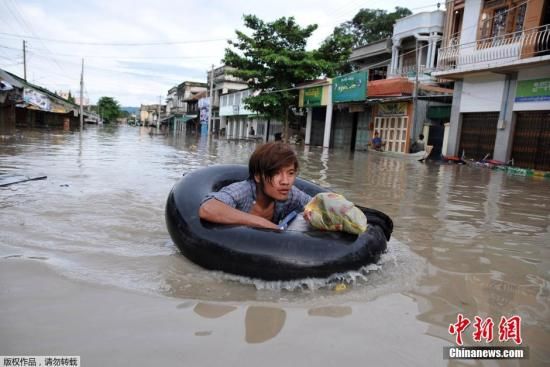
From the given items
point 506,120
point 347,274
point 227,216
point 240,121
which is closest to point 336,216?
point 347,274

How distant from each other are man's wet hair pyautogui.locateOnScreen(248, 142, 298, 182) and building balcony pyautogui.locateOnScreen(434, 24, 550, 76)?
1275 centimetres

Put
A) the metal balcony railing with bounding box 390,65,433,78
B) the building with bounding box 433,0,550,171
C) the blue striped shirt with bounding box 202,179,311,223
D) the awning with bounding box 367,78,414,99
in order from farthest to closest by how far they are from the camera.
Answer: the metal balcony railing with bounding box 390,65,433,78
the awning with bounding box 367,78,414,99
the building with bounding box 433,0,550,171
the blue striped shirt with bounding box 202,179,311,223

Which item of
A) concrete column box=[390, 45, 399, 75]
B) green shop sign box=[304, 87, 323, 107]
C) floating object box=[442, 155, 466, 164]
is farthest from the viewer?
green shop sign box=[304, 87, 323, 107]

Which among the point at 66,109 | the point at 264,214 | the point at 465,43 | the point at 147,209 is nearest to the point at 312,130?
the point at 465,43

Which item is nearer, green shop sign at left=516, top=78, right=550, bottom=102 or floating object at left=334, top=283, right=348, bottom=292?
floating object at left=334, top=283, right=348, bottom=292

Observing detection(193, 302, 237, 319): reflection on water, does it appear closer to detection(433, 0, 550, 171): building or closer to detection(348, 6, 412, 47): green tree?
detection(433, 0, 550, 171): building

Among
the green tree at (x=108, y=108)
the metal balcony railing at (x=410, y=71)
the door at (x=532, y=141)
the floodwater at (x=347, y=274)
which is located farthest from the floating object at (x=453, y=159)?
the green tree at (x=108, y=108)

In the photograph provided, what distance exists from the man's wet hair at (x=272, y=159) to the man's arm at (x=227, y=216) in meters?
0.31

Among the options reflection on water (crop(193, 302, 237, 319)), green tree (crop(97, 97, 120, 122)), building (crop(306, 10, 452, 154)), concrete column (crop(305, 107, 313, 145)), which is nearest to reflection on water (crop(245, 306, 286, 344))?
reflection on water (crop(193, 302, 237, 319))

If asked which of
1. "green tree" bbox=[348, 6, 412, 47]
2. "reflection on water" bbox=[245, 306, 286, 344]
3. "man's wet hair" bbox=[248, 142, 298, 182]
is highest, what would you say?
"green tree" bbox=[348, 6, 412, 47]

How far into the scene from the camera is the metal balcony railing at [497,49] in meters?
13.2

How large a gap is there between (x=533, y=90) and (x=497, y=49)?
6.51ft

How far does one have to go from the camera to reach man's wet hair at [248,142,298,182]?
9.64ft

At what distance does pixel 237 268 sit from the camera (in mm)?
2928
